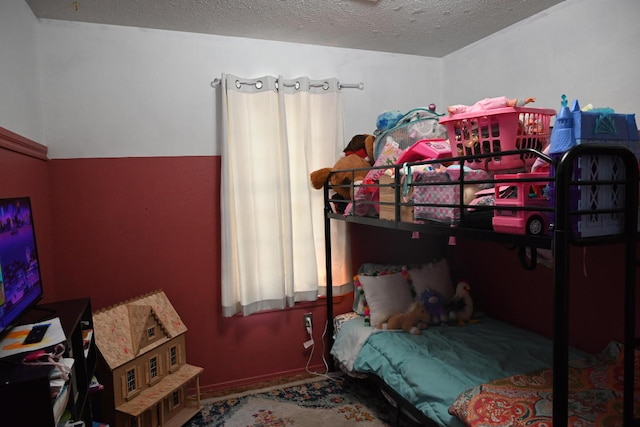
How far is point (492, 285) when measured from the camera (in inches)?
114

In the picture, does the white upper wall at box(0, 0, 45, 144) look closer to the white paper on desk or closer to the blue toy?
the white paper on desk

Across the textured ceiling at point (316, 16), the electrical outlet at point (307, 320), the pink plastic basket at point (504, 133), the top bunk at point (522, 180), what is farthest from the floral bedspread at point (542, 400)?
the textured ceiling at point (316, 16)

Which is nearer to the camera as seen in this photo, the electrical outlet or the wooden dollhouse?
the wooden dollhouse

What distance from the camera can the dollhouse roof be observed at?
2.11 metres

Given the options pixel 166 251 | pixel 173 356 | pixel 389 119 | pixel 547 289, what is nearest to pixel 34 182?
pixel 166 251

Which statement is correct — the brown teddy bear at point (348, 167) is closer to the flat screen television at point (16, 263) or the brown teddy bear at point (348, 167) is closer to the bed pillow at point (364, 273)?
the bed pillow at point (364, 273)

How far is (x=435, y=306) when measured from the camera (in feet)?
8.80

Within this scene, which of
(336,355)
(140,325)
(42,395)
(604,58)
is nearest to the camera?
(42,395)

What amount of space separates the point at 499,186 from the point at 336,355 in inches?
68.4

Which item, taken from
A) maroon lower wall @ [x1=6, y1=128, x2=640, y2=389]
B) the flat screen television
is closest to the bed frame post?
maroon lower wall @ [x1=6, y1=128, x2=640, y2=389]

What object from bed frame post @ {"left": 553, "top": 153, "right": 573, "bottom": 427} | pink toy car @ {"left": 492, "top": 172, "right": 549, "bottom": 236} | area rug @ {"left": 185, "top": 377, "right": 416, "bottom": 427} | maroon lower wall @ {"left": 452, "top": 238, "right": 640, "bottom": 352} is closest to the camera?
bed frame post @ {"left": 553, "top": 153, "right": 573, "bottom": 427}

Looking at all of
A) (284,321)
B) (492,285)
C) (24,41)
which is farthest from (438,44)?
(24,41)

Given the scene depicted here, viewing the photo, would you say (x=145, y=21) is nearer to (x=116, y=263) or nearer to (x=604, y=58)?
(x=116, y=263)

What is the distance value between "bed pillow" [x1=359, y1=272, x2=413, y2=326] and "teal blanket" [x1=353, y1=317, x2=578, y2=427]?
166mm
